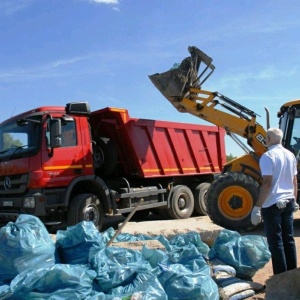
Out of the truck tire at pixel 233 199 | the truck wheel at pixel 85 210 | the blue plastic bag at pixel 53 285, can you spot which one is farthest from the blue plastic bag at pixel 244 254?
the truck wheel at pixel 85 210

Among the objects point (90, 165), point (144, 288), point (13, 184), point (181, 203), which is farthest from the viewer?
point (181, 203)

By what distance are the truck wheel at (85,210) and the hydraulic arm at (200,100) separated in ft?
9.67

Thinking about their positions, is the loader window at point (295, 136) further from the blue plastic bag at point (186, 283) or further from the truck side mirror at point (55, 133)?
the blue plastic bag at point (186, 283)

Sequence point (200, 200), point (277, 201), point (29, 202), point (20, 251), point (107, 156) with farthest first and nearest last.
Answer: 1. point (200, 200)
2. point (107, 156)
3. point (29, 202)
4. point (277, 201)
5. point (20, 251)

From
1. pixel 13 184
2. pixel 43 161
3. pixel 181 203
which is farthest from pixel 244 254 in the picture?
pixel 181 203

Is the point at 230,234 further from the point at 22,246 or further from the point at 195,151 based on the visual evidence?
the point at 195,151

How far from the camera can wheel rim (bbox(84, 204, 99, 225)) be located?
7907mm

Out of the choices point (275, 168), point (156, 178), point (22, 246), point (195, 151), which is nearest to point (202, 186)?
point (195, 151)

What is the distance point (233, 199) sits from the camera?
794 cm

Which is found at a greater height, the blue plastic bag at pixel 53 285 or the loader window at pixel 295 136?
the loader window at pixel 295 136

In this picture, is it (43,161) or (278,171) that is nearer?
(278,171)

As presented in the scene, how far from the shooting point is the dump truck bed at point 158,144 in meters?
9.17

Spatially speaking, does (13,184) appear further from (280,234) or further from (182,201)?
(280,234)

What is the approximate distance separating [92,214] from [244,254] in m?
4.18
